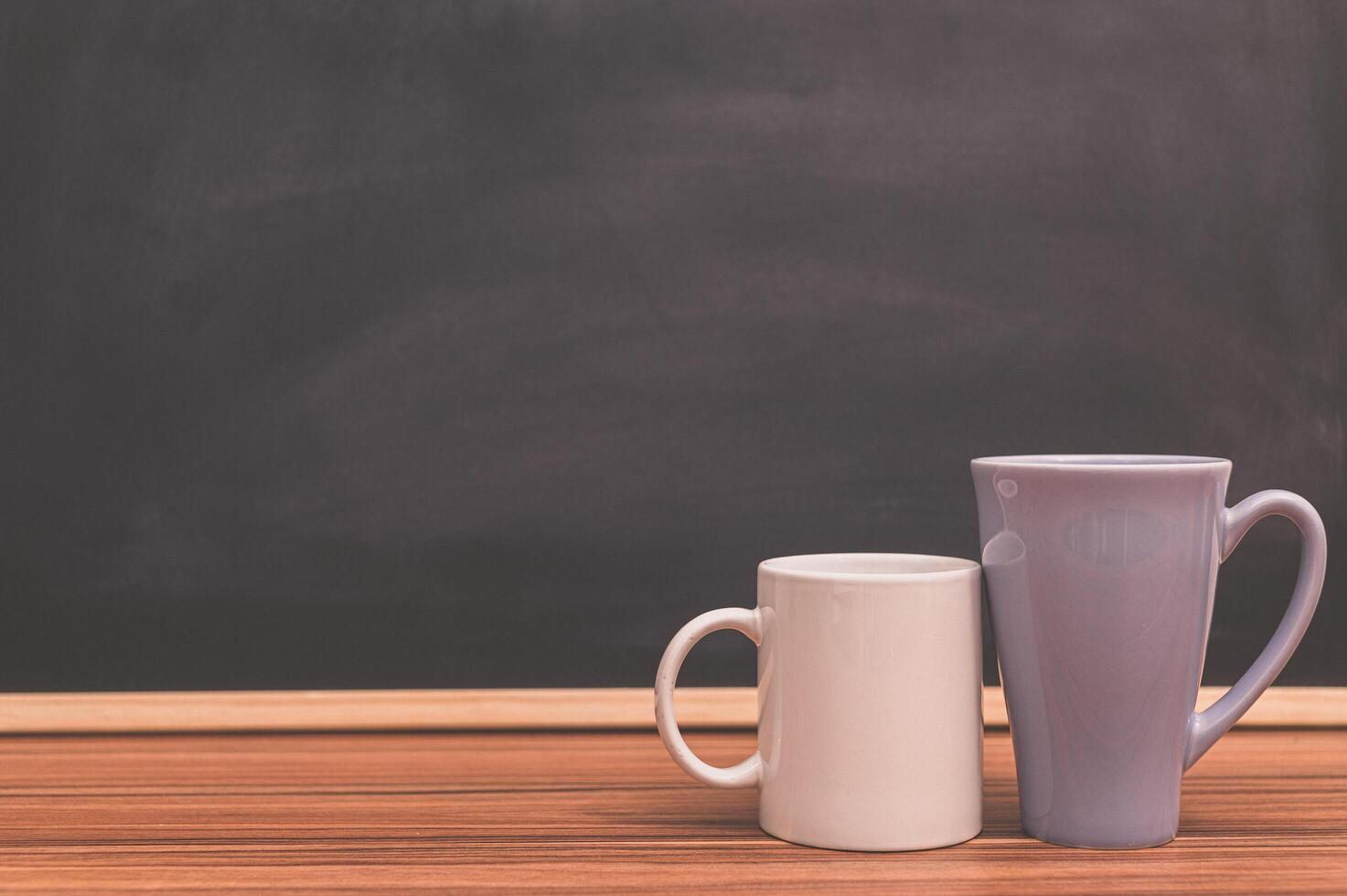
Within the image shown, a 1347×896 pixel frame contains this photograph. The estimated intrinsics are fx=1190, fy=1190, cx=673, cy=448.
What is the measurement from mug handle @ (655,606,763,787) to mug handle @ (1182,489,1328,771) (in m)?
0.22

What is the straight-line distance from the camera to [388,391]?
829 millimetres

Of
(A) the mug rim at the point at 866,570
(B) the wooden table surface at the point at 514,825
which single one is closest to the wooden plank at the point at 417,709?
(B) the wooden table surface at the point at 514,825

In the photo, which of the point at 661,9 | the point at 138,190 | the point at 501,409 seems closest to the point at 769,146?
the point at 661,9

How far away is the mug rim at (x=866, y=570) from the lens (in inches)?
22.0

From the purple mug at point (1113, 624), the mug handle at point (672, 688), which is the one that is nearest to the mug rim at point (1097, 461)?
the purple mug at point (1113, 624)

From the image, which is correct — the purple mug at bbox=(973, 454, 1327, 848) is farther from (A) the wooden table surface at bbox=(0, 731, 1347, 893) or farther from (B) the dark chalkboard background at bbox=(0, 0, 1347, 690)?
(B) the dark chalkboard background at bbox=(0, 0, 1347, 690)

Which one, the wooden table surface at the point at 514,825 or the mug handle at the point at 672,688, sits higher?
the mug handle at the point at 672,688

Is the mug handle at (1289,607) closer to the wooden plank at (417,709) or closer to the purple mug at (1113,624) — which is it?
the purple mug at (1113,624)

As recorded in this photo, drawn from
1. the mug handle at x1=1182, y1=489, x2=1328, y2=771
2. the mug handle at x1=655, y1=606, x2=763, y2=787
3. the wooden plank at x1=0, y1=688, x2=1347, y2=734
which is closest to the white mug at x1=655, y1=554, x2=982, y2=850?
the mug handle at x1=655, y1=606, x2=763, y2=787

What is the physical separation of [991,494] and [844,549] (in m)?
0.25

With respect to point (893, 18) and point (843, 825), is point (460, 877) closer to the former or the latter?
point (843, 825)

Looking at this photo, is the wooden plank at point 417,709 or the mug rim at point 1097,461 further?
the wooden plank at point 417,709

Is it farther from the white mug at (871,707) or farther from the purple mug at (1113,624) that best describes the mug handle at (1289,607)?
the white mug at (871,707)

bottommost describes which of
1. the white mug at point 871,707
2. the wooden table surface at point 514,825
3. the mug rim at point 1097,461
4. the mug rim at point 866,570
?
the wooden table surface at point 514,825
